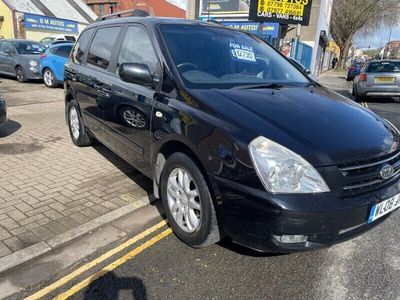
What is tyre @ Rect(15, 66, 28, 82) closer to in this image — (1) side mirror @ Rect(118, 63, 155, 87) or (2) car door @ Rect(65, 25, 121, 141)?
(2) car door @ Rect(65, 25, 121, 141)

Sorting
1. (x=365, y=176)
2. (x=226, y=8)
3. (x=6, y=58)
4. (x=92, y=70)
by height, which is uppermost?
(x=226, y=8)

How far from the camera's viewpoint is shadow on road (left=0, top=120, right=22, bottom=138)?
6.56 m

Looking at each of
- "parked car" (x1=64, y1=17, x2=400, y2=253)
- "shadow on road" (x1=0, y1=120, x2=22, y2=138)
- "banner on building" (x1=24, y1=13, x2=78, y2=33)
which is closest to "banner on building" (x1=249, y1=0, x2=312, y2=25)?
"shadow on road" (x1=0, y1=120, x2=22, y2=138)

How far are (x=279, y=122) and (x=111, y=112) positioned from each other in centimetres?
218

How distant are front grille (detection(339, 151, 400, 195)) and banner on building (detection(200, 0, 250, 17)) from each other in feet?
80.9

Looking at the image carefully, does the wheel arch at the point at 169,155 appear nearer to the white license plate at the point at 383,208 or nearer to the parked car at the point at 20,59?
the white license plate at the point at 383,208

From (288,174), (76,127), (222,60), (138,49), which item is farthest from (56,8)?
(288,174)

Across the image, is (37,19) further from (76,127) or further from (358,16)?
(358,16)

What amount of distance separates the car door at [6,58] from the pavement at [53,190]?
8.50 meters

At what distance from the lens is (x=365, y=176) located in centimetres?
254

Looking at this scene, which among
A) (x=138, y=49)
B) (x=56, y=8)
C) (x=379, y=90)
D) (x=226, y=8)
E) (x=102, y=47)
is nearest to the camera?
(x=138, y=49)

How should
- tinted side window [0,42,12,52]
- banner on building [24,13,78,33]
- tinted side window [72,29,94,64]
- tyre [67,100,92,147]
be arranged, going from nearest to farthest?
1. tinted side window [72,29,94,64]
2. tyre [67,100,92,147]
3. tinted side window [0,42,12,52]
4. banner on building [24,13,78,33]

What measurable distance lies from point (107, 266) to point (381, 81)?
12.6 metres

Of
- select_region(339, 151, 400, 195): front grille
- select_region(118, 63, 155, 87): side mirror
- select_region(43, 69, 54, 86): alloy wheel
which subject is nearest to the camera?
select_region(339, 151, 400, 195): front grille
